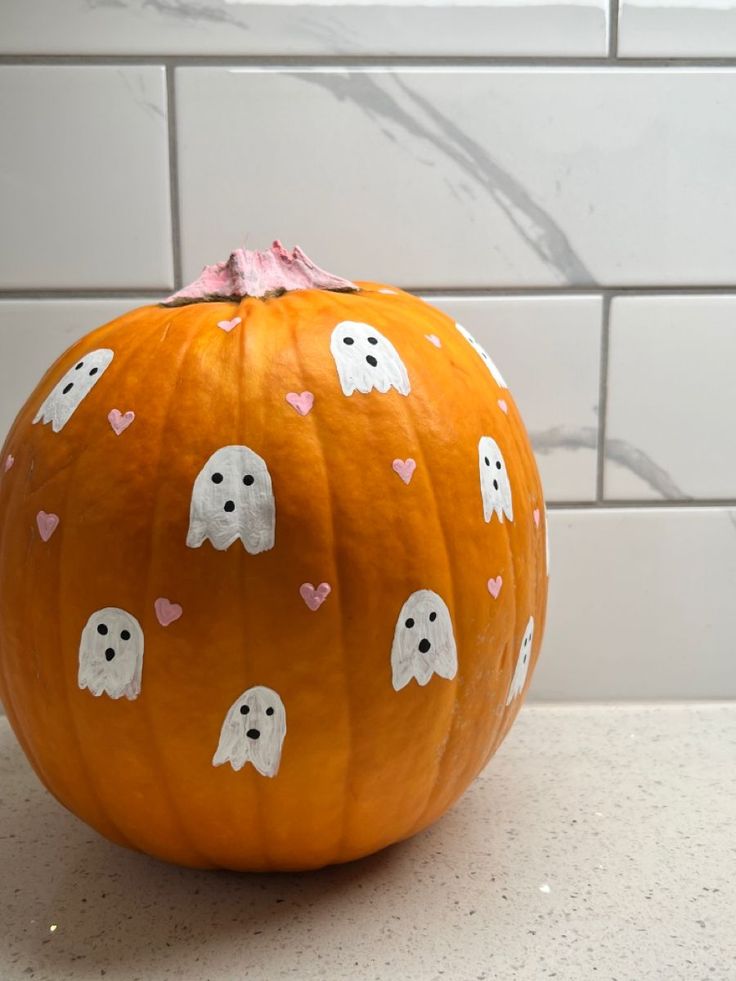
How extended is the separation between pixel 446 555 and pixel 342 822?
17 centimetres

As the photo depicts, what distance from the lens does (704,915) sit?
531 millimetres

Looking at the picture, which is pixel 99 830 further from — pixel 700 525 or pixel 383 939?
pixel 700 525

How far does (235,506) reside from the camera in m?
0.47

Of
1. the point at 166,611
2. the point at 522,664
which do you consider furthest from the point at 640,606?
the point at 166,611

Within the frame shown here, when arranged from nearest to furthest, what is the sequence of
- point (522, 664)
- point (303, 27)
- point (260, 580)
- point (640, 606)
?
1. point (260, 580)
2. point (522, 664)
3. point (303, 27)
4. point (640, 606)

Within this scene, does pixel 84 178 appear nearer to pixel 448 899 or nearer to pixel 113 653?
pixel 113 653

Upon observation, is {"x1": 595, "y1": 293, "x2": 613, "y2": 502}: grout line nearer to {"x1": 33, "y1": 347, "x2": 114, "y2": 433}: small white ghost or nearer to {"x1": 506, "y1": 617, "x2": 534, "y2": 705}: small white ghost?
{"x1": 506, "y1": 617, "x2": 534, "y2": 705}: small white ghost

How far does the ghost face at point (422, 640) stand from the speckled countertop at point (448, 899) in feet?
0.50

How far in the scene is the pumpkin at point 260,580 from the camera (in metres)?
0.47

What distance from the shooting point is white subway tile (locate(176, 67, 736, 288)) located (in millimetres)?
764

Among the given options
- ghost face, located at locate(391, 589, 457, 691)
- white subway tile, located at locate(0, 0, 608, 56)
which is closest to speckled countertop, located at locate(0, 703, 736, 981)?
ghost face, located at locate(391, 589, 457, 691)

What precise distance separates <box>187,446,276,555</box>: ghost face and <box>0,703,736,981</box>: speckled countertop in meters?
0.23

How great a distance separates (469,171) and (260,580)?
18.7 inches

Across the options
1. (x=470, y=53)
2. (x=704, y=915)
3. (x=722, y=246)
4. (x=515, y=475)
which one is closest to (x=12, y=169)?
(x=470, y=53)
